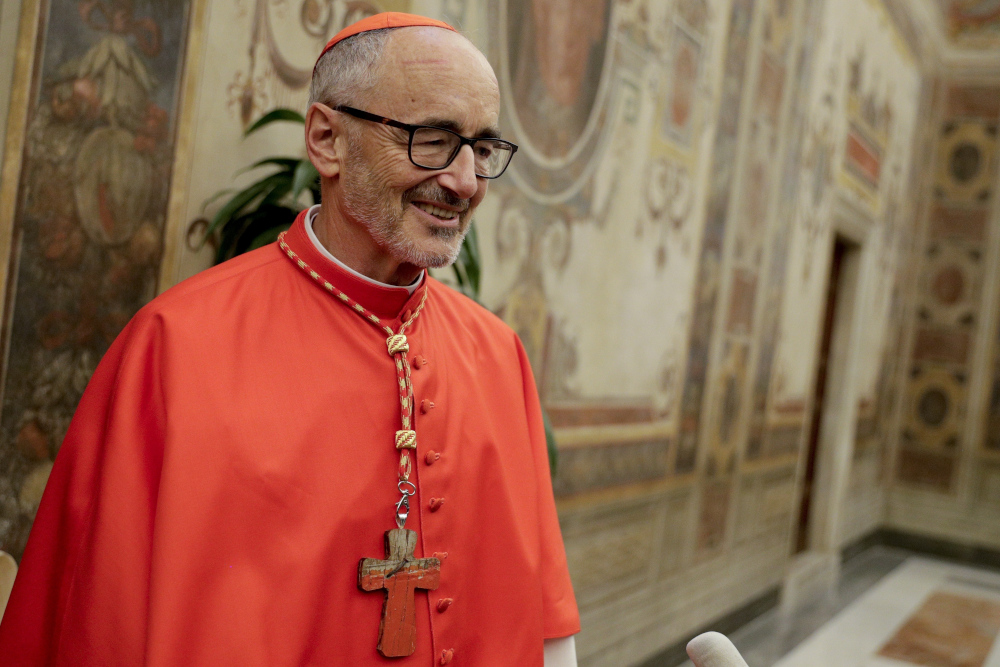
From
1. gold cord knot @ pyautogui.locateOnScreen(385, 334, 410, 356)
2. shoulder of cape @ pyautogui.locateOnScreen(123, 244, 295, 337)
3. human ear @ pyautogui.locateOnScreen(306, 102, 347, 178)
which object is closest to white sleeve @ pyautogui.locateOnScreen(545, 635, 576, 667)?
gold cord knot @ pyautogui.locateOnScreen(385, 334, 410, 356)

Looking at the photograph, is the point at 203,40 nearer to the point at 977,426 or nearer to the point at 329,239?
the point at 329,239

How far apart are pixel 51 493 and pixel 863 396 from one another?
8.95 metres

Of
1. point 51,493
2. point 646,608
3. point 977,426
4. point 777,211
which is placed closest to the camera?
point 51,493

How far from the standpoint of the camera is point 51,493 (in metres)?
1.42

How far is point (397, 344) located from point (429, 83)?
45cm

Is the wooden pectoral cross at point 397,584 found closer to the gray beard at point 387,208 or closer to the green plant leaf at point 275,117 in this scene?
the gray beard at point 387,208

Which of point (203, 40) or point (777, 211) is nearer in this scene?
point (203, 40)

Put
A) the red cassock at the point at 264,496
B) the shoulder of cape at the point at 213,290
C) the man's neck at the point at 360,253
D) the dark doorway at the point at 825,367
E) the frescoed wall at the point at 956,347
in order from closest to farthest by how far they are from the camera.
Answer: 1. the red cassock at the point at 264,496
2. the shoulder of cape at the point at 213,290
3. the man's neck at the point at 360,253
4. the dark doorway at the point at 825,367
5. the frescoed wall at the point at 956,347

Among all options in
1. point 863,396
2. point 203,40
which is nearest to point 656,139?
point 203,40

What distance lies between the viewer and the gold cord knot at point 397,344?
1.64 m

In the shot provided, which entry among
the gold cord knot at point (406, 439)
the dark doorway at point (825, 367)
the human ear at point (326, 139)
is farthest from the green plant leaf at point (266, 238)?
the dark doorway at point (825, 367)

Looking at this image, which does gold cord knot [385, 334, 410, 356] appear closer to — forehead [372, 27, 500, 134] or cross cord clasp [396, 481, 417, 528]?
cross cord clasp [396, 481, 417, 528]

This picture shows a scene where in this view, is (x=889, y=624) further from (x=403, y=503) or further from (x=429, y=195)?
(x=429, y=195)

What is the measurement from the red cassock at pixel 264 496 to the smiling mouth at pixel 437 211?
17 centimetres
